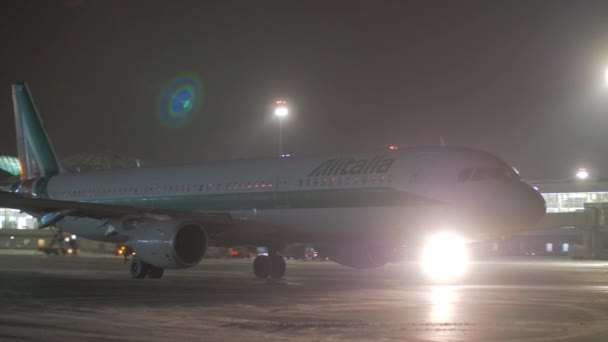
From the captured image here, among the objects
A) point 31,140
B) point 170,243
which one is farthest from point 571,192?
point 170,243

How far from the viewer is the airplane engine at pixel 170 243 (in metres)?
25.6

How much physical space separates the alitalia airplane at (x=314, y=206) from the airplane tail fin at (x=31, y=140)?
6919mm

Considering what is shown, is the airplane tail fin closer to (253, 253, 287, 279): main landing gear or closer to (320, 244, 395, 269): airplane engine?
(253, 253, 287, 279): main landing gear

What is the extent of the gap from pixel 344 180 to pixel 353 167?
0.58 m

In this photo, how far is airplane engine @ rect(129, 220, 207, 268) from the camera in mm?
25647

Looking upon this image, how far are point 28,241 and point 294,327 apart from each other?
72.4 meters

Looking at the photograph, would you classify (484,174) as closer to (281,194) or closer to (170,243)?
(281,194)

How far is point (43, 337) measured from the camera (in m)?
12.1

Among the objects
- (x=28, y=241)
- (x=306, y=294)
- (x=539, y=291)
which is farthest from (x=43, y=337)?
(x=28, y=241)

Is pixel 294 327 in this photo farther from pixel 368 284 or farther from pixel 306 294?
pixel 368 284

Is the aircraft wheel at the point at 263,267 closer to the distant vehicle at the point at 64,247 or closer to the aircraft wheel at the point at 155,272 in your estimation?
the aircraft wheel at the point at 155,272

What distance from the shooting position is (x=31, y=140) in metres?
40.7

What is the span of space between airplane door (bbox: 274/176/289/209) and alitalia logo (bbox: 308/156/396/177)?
1.08 m

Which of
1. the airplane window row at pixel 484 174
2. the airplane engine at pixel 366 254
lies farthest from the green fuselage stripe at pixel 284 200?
the airplane engine at pixel 366 254
